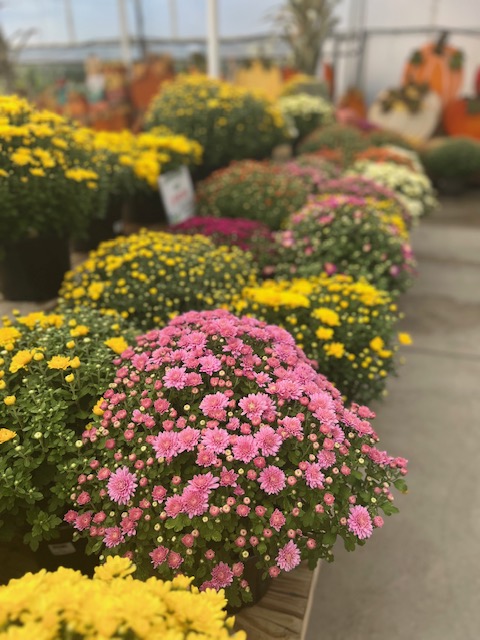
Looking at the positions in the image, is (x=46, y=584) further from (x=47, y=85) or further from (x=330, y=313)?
(x=47, y=85)

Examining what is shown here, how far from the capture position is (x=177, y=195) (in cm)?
374

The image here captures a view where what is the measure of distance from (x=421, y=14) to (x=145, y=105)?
672 centimetres

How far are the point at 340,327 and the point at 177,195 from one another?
6.89 feet

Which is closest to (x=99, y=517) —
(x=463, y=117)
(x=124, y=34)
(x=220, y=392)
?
(x=220, y=392)

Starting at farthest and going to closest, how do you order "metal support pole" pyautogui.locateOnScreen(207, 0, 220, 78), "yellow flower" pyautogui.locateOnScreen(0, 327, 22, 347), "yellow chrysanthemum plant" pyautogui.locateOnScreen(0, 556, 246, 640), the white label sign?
"metal support pole" pyautogui.locateOnScreen(207, 0, 220, 78) < the white label sign < "yellow flower" pyautogui.locateOnScreen(0, 327, 22, 347) < "yellow chrysanthemum plant" pyautogui.locateOnScreen(0, 556, 246, 640)

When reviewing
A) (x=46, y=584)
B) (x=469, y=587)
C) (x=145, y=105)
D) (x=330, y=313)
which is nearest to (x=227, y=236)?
(x=330, y=313)

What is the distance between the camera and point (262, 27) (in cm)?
876

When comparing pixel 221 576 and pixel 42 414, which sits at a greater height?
pixel 42 414

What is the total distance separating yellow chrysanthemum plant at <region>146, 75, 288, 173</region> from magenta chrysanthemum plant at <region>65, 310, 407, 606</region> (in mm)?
3529

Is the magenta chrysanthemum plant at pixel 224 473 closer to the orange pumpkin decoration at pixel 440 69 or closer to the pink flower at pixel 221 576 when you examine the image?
the pink flower at pixel 221 576

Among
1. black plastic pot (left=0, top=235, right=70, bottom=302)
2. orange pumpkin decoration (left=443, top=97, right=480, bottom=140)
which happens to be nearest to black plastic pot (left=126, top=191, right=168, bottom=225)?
black plastic pot (left=0, top=235, right=70, bottom=302)

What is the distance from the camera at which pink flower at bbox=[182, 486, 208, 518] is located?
1.13 m

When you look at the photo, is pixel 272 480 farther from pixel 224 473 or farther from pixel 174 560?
pixel 174 560

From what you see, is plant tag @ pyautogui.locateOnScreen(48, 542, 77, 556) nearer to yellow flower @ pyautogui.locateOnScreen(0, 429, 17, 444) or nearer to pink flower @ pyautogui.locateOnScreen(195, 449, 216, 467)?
yellow flower @ pyautogui.locateOnScreen(0, 429, 17, 444)
